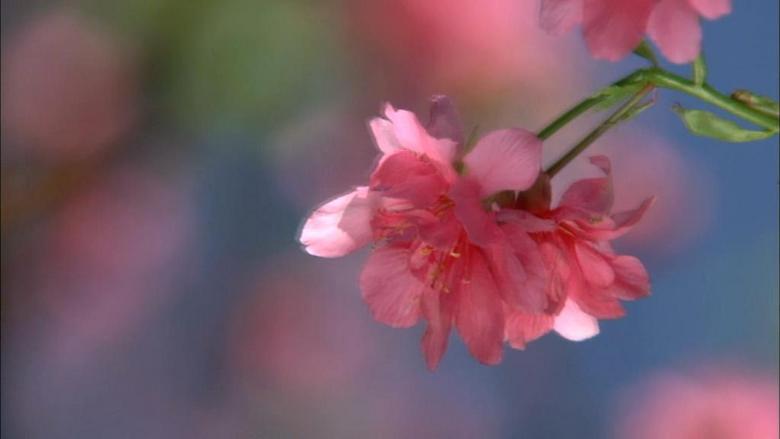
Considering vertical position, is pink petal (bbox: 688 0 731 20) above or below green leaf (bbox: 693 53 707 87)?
above

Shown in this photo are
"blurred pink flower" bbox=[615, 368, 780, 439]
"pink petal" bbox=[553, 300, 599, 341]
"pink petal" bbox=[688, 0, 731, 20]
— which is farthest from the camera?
"blurred pink flower" bbox=[615, 368, 780, 439]

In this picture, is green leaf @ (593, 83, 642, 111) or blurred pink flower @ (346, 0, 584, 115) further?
blurred pink flower @ (346, 0, 584, 115)

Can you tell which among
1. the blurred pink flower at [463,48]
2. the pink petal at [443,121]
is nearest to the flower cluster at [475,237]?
the pink petal at [443,121]

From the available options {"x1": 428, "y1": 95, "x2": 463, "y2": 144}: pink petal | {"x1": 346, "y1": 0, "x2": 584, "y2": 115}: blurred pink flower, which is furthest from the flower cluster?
{"x1": 346, "y1": 0, "x2": 584, "y2": 115}: blurred pink flower

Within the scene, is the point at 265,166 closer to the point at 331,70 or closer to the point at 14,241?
the point at 331,70

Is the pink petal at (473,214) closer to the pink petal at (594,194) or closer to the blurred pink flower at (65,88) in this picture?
the pink petal at (594,194)

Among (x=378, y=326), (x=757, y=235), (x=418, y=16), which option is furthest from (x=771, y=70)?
(x=378, y=326)

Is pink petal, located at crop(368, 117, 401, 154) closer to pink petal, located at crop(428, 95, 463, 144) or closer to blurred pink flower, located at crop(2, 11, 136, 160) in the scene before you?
pink petal, located at crop(428, 95, 463, 144)

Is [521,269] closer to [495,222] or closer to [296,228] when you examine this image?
[495,222]
